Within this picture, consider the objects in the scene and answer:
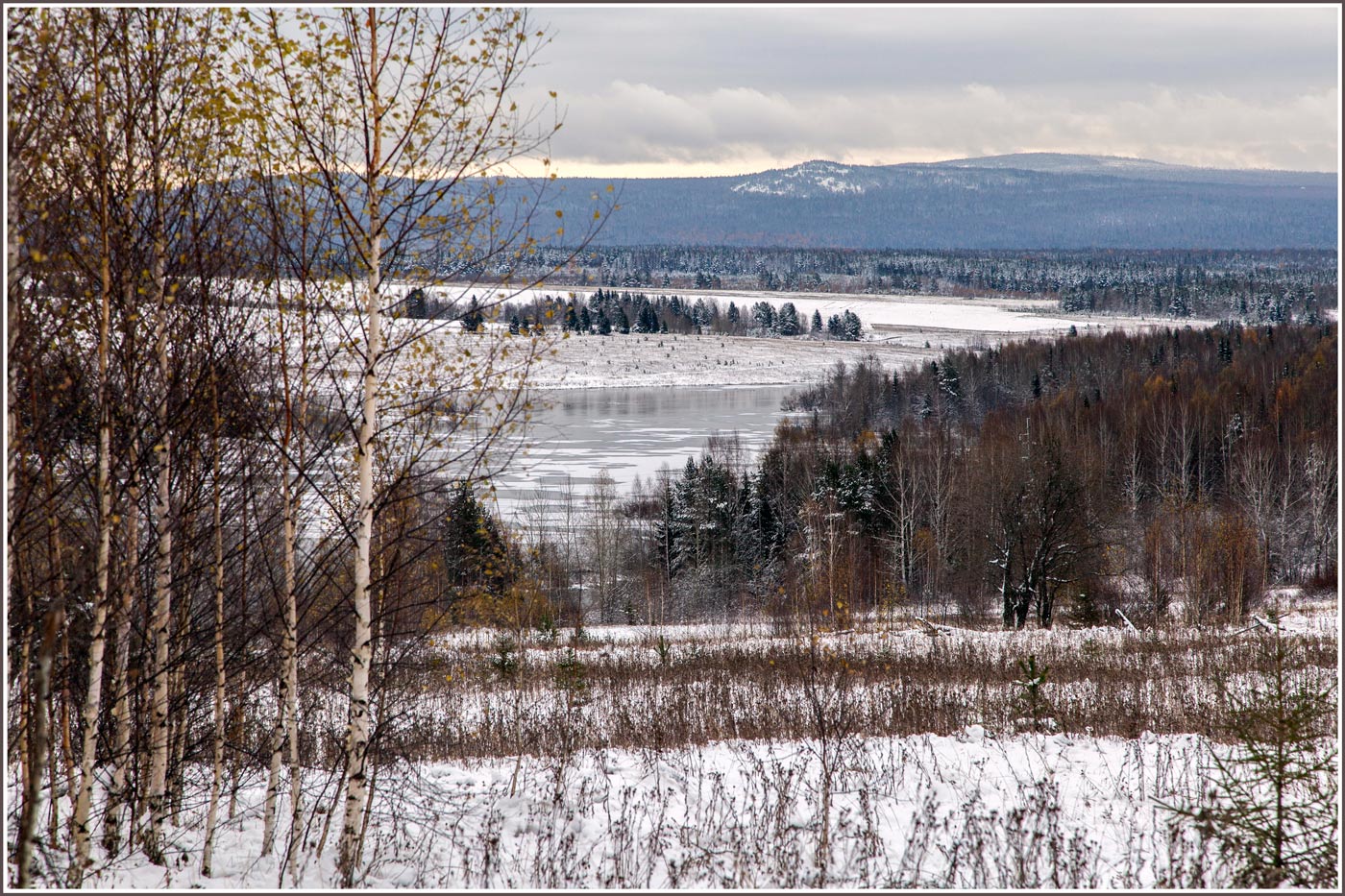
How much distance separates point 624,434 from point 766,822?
61028mm

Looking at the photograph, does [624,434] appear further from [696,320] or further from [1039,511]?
[696,320]

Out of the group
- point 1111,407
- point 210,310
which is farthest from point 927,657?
point 1111,407

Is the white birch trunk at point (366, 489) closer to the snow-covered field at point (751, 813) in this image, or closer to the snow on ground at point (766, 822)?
the snow-covered field at point (751, 813)

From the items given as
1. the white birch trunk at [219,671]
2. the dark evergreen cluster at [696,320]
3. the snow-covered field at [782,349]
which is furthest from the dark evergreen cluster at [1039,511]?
the dark evergreen cluster at [696,320]

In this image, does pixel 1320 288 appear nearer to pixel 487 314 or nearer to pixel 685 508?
pixel 685 508

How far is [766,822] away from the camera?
7.48 m

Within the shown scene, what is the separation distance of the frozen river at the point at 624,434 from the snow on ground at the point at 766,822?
867 inches

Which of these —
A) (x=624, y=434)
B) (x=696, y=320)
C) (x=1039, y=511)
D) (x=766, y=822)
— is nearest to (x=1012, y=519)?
(x=1039, y=511)

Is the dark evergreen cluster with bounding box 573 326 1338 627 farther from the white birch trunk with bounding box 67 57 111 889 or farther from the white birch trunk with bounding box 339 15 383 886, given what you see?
the white birch trunk with bounding box 67 57 111 889

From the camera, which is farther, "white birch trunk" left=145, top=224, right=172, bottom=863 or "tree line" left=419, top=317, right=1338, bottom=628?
"tree line" left=419, top=317, right=1338, bottom=628

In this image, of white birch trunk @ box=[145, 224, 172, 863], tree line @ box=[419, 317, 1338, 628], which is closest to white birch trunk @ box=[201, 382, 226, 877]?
white birch trunk @ box=[145, 224, 172, 863]

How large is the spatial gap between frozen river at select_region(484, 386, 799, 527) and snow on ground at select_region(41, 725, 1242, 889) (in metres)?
22.0

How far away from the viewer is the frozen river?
4869 centimetres

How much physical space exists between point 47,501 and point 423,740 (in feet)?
16.7
